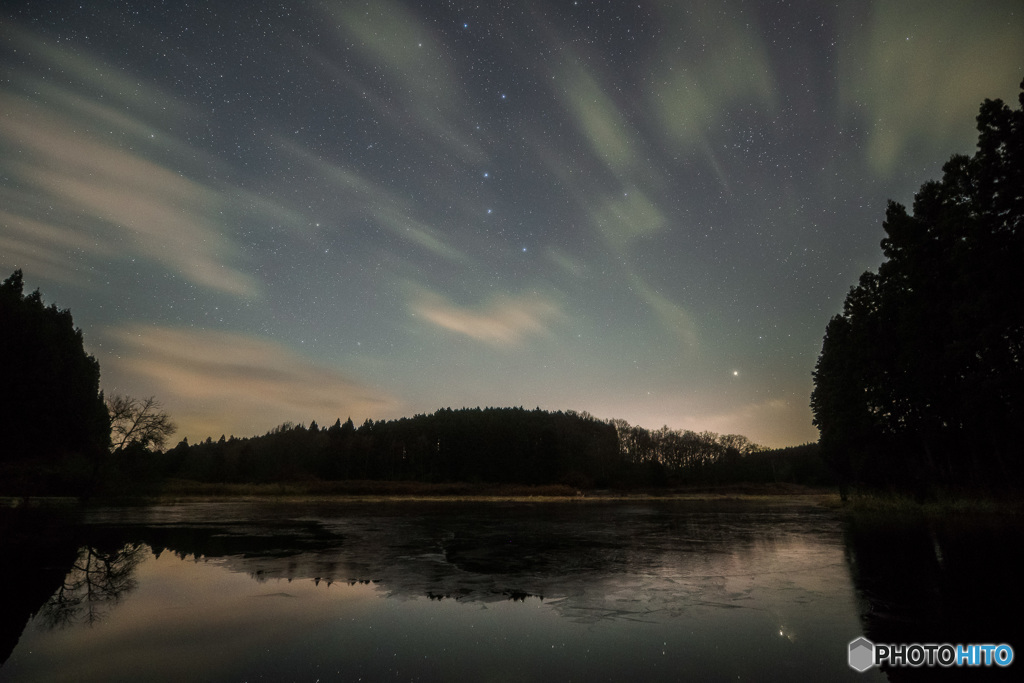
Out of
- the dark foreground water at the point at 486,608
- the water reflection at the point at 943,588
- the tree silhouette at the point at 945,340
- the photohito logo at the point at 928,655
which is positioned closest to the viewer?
the photohito logo at the point at 928,655

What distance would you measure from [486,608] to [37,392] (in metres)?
49.3

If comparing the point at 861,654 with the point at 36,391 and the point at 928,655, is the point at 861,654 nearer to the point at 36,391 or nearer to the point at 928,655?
the point at 928,655

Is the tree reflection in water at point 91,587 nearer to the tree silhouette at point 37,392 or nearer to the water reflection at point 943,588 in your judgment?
the water reflection at point 943,588

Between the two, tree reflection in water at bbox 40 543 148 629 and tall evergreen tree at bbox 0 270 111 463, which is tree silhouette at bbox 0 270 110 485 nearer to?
tall evergreen tree at bbox 0 270 111 463

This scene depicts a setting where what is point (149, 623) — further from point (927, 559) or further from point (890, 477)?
point (890, 477)

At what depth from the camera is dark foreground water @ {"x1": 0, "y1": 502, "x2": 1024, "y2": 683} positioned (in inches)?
284

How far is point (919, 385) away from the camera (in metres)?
34.0

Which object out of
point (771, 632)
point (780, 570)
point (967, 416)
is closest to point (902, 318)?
point (967, 416)

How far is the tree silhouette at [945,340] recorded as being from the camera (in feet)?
74.7

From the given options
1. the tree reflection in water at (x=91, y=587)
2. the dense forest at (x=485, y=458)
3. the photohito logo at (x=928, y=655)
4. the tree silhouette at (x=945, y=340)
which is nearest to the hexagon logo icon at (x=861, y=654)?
the photohito logo at (x=928, y=655)

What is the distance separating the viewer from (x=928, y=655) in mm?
7363

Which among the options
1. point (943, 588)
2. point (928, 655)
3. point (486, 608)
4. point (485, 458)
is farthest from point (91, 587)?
point (485, 458)

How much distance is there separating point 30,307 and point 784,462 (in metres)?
172

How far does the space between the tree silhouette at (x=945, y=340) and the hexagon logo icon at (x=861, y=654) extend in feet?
79.1
